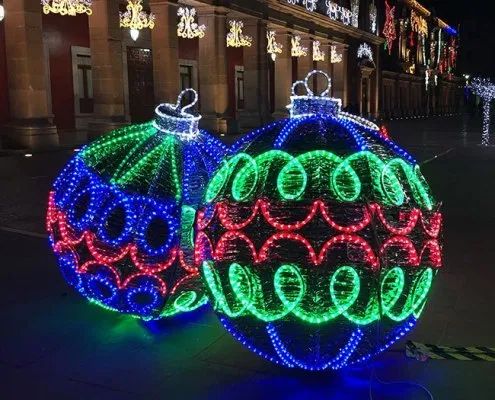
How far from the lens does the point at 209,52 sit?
26.0 meters

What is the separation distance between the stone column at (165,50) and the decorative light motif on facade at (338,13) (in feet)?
62.7

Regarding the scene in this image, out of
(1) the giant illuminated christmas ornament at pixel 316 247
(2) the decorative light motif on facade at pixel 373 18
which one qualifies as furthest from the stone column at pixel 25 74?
(2) the decorative light motif on facade at pixel 373 18

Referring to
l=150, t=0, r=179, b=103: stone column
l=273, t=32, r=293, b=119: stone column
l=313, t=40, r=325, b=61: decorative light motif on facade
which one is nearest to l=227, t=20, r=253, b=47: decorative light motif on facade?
l=273, t=32, r=293, b=119: stone column

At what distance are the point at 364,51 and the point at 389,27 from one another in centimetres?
1282

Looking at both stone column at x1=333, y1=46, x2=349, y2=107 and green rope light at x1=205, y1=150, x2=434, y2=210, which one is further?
stone column at x1=333, y1=46, x2=349, y2=107

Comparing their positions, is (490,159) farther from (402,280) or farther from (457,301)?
(402,280)

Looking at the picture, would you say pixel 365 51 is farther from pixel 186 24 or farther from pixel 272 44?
pixel 186 24

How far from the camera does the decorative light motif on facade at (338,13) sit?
39291 millimetres

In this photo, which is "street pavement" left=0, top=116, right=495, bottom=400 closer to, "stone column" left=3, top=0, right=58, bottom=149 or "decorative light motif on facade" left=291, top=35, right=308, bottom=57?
"stone column" left=3, top=0, right=58, bottom=149

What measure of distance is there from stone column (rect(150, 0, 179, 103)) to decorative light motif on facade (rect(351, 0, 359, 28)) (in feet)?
84.5

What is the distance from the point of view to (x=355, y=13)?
45688 millimetres

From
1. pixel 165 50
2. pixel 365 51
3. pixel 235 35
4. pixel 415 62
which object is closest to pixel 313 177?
pixel 165 50

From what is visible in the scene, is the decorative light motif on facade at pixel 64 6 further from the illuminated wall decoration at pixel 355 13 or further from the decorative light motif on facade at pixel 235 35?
the illuminated wall decoration at pixel 355 13

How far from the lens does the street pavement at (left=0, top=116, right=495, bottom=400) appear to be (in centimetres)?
372
